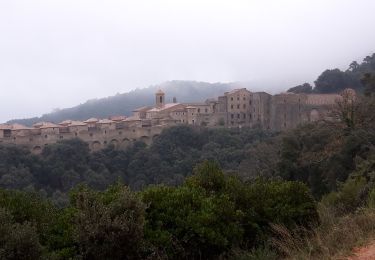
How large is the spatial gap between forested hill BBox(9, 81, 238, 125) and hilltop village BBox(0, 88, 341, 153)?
47932 millimetres

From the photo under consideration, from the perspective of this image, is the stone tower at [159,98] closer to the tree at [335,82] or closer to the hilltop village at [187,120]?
the hilltop village at [187,120]

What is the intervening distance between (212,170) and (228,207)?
136 centimetres

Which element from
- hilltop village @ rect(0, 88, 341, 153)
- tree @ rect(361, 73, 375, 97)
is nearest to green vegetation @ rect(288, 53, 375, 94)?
hilltop village @ rect(0, 88, 341, 153)

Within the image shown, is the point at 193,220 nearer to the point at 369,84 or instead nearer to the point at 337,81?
the point at 369,84

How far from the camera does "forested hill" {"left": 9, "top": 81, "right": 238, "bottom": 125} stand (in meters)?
115

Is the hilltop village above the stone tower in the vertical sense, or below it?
below

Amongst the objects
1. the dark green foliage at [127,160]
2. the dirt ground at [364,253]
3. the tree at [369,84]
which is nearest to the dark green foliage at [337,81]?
the dark green foliage at [127,160]

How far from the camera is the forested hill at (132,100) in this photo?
114881 millimetres

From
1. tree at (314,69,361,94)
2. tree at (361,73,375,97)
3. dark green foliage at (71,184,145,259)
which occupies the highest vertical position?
tree at (314,69,361,94)

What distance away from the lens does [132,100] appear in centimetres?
12400

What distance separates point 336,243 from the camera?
6715 millimetres

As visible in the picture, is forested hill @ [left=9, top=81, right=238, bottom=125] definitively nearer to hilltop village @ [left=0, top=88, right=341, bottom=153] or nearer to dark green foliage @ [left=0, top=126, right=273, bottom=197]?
hilltop village @ [left=0, top=88, right=341, bottom=153]

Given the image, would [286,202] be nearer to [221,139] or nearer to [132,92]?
[221,139]

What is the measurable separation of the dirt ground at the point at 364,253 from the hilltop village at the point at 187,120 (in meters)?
48.9
